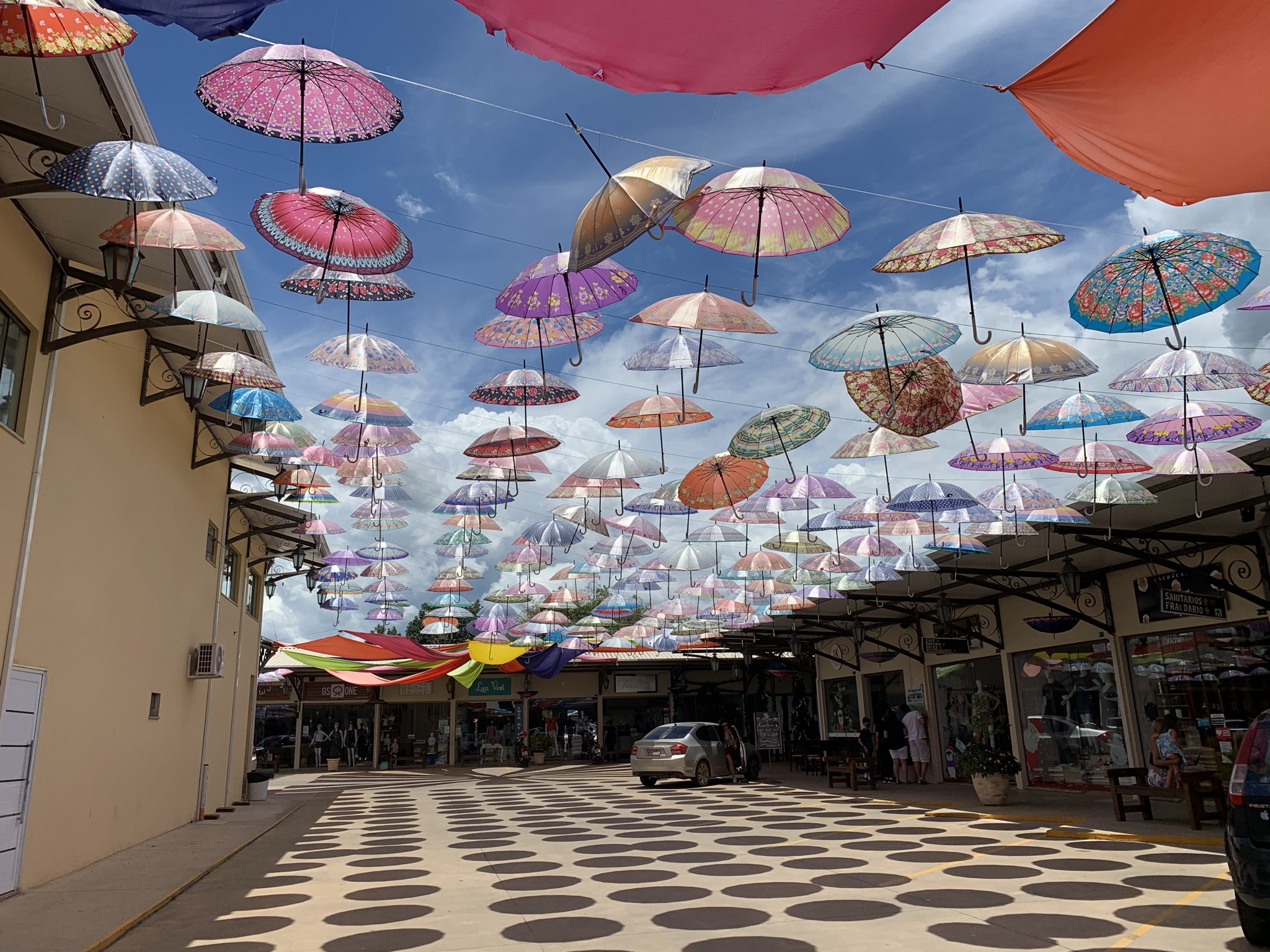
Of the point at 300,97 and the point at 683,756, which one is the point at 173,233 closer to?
the point at 300,97

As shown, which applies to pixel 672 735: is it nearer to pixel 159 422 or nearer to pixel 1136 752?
pixel 1136 752

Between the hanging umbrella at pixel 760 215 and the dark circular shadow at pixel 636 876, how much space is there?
5051mm

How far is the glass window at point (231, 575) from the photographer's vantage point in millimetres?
15575

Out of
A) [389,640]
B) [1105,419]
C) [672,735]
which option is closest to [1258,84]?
[1105,419]

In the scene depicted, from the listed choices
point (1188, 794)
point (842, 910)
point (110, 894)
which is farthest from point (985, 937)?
point (110, 894)

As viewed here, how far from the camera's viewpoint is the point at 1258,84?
3484 millimetres

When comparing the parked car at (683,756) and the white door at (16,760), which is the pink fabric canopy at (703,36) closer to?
the white door at (16,760)

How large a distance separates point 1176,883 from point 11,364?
32.7 feet

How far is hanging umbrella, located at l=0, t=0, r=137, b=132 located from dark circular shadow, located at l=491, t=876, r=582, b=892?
6.38 metres

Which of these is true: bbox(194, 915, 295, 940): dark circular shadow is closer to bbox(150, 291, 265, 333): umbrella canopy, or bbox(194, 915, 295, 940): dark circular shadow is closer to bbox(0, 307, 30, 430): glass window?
bbox(0, 307, 30, 430): glass window

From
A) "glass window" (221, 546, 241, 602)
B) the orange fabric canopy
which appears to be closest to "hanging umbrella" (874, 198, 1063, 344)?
the orange fabric canopy

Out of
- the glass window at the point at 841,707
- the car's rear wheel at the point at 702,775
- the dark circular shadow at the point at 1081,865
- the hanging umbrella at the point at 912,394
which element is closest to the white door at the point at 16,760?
the hanging umbrella at the point at 912,394

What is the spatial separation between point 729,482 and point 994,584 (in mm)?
5754

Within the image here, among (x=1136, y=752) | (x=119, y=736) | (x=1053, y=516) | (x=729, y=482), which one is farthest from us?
(x=1136, y=752)
